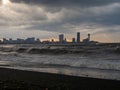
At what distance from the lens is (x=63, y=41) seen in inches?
5704

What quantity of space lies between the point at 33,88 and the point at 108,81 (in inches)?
203

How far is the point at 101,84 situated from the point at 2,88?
5.34 meters

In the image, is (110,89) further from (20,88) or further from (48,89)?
(20,88)

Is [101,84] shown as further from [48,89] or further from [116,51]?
[116,51]

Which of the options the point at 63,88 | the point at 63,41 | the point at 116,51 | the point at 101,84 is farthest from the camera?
the point at 63,41

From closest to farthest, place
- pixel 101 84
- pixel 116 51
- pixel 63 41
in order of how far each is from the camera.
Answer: pixel 101 84
pixel 116 51
pixel 63 41

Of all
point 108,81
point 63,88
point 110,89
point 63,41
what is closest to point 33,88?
point 63,88

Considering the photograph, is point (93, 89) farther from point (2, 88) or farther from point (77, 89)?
point (2, 88)

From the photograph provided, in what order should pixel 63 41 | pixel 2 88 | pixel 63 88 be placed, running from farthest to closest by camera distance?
pixel 63 41, pixel 63 88, pixel 2 88

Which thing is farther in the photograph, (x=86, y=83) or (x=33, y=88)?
(x=86, y=83)

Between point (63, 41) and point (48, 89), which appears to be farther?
point (63, 41)

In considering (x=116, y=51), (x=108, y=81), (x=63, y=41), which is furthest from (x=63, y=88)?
(x=63, y=41)

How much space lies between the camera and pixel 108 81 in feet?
52.0

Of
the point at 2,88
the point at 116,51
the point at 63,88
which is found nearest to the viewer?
the point at 2,88
